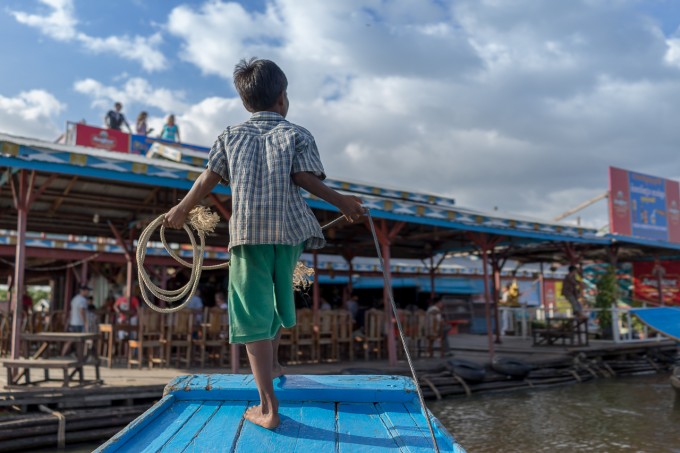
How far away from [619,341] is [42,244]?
15.2 m

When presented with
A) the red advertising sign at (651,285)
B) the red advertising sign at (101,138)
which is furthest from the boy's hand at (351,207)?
the red advertising sign at (651,285)

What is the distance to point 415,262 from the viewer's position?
21.3 m

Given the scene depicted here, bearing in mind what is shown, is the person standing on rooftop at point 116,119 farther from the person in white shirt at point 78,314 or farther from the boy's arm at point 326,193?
the boy's arm at point 326,193

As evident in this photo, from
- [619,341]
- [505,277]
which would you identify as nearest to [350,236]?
[619,341]

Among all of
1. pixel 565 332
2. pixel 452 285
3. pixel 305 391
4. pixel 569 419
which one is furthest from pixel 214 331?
pixel 452 285

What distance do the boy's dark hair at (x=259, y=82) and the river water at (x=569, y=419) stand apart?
5.05 m

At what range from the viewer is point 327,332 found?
10594 millimetres

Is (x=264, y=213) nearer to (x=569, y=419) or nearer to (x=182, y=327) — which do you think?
(x=569, y=419)

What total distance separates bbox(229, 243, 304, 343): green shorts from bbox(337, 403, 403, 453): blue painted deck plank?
492 millimetres

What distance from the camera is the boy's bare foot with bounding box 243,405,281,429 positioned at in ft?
7.67

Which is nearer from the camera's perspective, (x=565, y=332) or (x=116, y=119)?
(x=565, y=332)

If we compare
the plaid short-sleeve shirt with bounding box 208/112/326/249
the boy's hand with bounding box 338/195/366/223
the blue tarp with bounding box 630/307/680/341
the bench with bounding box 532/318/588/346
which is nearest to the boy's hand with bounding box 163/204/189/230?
the plaid short-sleeve shirt with bounding box 208/112/326/249

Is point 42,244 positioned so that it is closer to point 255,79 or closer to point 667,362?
point 255,79

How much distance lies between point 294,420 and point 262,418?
159 mm
